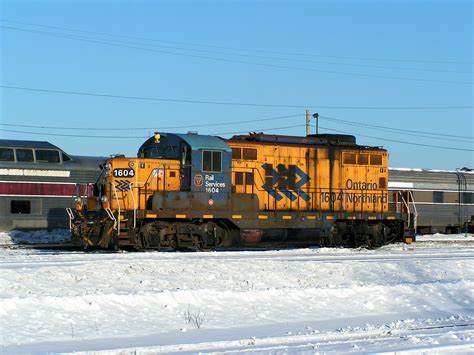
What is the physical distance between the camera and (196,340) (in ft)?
31.0

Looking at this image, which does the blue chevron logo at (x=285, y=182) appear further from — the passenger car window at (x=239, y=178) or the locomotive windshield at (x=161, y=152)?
the locomotive windshield at (x=161, y=152)

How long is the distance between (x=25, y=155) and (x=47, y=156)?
83cm

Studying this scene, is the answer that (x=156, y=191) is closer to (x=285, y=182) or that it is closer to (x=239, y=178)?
(x=239, y=178)

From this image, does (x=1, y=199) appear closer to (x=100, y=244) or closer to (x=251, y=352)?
(x=100, y=244)

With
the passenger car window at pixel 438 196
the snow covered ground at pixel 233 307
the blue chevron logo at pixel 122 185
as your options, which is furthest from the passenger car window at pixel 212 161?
the passenger car window at pixel 438 196

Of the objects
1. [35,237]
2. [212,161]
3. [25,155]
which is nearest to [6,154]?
[25,155]

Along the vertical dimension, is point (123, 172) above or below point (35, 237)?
above

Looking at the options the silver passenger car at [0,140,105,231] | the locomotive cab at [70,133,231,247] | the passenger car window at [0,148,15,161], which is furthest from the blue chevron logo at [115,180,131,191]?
the passenger car window at [0,148,15,161]

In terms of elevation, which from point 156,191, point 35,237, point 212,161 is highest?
point 212,161

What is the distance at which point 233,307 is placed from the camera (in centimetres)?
1190

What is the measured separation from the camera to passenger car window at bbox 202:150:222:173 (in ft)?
68.7

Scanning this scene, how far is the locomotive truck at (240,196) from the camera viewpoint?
66.8 ft

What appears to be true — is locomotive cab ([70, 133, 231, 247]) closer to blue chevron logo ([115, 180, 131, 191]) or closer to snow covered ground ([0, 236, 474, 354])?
blue chevron logo ([115, 180, 131, 191])

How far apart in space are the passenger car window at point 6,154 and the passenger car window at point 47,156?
940 millimetres
